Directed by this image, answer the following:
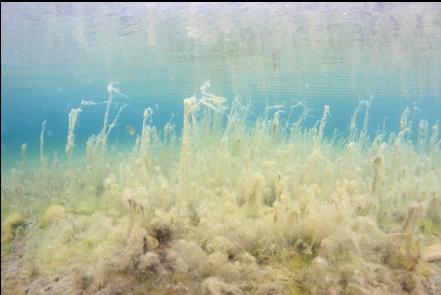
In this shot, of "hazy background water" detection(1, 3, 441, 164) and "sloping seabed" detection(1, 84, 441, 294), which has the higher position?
"hazy background water" detection(1, 3, 441, 164)

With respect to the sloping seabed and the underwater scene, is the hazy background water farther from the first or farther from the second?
the sloping seabed

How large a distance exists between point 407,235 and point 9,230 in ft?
15.3

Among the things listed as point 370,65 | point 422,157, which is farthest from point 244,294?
point 370,65

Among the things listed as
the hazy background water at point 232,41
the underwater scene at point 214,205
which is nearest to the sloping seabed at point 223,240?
the underwater scene at point 214,205

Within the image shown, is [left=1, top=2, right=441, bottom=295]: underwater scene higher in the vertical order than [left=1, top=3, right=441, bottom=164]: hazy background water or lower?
lower

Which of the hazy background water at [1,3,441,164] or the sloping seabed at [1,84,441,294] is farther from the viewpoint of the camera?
the hazy background water at [1,3,441,164]

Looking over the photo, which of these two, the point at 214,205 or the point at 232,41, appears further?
the point at 232,41

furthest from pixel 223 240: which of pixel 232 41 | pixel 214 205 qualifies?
pixel 232 41

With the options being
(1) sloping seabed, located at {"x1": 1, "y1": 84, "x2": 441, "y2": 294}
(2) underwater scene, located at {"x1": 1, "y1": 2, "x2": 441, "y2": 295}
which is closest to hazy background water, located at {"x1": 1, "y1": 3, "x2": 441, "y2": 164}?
(2) underwater scene, located at {"x1": 1, "y1": 2, "x2": 441, "y2": 295}

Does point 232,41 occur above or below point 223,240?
above

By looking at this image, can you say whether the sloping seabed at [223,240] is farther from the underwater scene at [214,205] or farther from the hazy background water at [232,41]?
the hazy background water at [232,41]

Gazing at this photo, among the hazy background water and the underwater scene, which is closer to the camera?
the underwater scene

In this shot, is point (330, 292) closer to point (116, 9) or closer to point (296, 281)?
point (296, 281)

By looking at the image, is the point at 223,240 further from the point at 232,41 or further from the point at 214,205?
the point at 232,41
